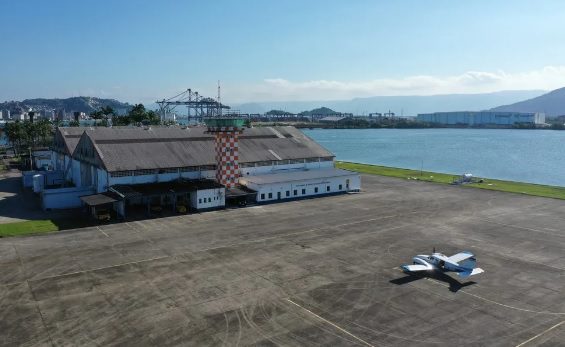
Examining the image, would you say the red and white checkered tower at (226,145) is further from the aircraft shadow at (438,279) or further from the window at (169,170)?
the aircraft shadow at (438,279)

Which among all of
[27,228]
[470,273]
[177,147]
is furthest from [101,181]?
[470,273]

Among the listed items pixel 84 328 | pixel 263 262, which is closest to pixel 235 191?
pixel 263 262

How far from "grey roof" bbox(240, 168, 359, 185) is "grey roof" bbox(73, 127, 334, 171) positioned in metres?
3.51

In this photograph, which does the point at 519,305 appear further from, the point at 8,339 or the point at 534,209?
the point at 534,209

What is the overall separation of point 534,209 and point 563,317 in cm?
3553

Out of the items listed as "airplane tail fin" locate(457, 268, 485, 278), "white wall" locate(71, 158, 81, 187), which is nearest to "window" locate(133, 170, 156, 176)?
"white wall" locate(71, 158, 81, 187)

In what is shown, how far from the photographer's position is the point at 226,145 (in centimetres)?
6266

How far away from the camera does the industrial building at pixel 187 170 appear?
57.5 meters

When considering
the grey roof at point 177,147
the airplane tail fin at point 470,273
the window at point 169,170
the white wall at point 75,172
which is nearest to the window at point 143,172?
the grey roof at point 177,147

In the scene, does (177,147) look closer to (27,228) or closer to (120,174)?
(120,174)

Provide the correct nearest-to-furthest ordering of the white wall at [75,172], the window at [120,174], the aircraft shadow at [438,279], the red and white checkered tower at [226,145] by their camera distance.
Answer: the aircraft shadow at [438,279]
the window at [120,174]
the red and white checkered tower at [226,145]
the white wall at [75,172]

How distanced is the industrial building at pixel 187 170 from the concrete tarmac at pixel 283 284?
6140mm

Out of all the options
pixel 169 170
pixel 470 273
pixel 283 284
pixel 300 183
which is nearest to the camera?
pixel 283 284

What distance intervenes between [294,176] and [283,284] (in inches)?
1440
